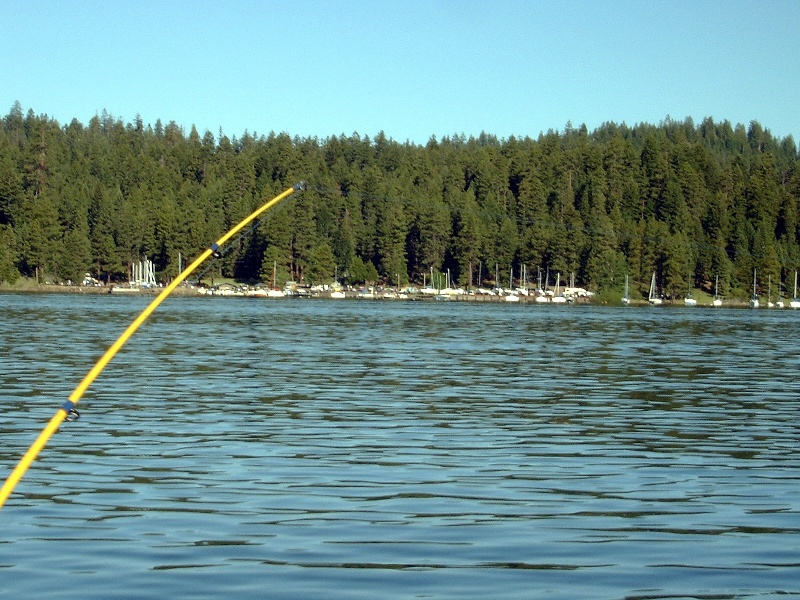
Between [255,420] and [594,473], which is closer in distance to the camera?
[594,473]

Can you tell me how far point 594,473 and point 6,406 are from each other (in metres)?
14.6

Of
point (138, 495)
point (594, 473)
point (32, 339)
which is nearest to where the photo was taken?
point (138, 495)

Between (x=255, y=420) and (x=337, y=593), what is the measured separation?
14053mm

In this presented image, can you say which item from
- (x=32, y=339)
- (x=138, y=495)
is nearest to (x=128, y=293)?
(x=32, y=339)

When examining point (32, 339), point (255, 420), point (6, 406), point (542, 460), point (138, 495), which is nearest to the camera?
point (138, 495)

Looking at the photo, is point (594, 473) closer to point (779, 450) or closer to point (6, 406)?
point (779, 450)

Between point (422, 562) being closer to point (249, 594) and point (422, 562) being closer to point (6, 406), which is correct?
point (249, 594)

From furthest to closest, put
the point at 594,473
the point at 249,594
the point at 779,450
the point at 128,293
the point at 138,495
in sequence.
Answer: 1. the point at 128,293
2. the point at 779,450
3. the point at 594,473
4. the point at 138,495
5. the point at 249,594

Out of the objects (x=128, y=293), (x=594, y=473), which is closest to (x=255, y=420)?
(x=594, y=473)

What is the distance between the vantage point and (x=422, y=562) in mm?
14227

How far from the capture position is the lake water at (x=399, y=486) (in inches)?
538

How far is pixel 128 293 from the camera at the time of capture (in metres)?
195

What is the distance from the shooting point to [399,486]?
18.8 metres

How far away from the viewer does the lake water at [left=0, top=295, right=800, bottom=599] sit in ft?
44.8
